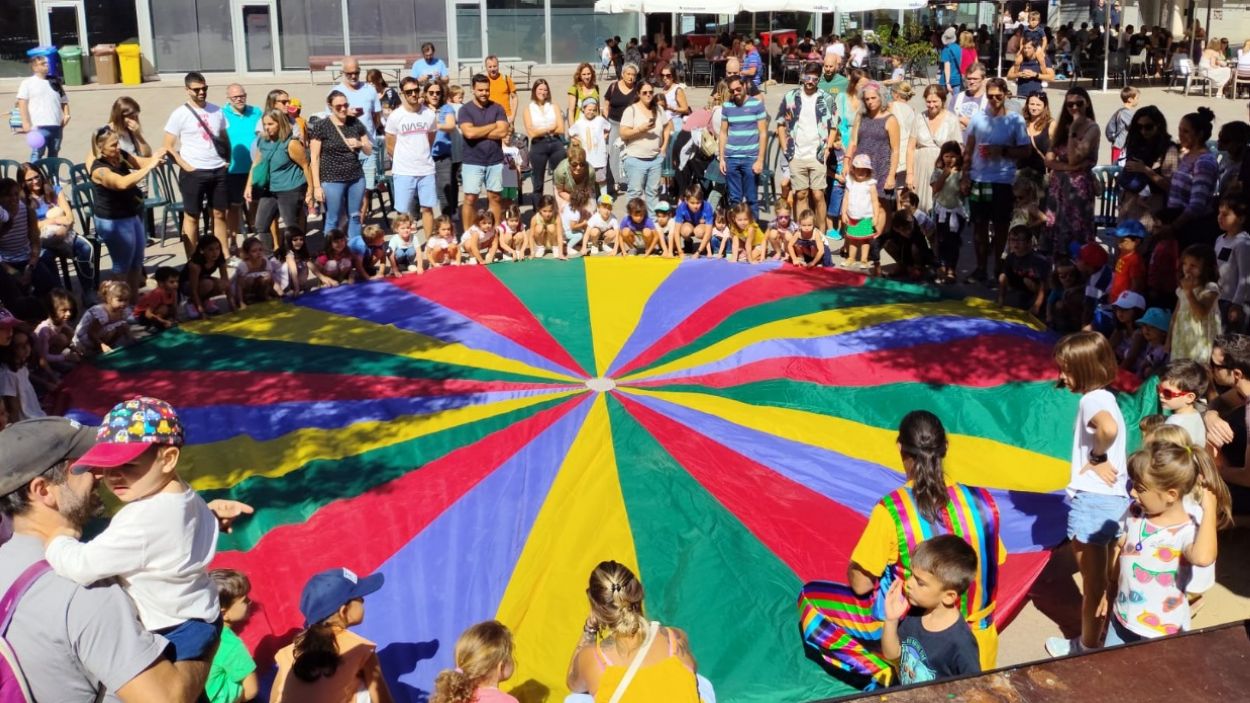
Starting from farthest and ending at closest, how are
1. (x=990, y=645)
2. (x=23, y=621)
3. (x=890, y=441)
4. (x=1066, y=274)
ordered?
1. (x=1066, y=274)
2. (x=890, y=441)
3. (x=990, y=645)
4. (x=23, y=621)

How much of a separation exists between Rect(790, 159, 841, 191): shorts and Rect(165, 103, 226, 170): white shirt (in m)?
4.65

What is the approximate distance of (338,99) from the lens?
32.8 feet

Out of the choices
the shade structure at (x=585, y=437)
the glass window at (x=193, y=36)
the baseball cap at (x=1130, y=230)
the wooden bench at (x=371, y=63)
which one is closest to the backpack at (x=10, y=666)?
the shade structure at (x=585, y=437)

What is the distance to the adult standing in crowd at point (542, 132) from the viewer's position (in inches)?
435

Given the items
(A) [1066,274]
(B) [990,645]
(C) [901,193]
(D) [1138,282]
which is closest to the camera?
(B) [990,645]

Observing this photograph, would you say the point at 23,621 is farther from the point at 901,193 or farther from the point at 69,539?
the point at 901,193

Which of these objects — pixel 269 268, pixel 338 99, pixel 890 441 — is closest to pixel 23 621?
pixel 890 441

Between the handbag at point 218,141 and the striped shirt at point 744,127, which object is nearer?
the handbag at point 218,141

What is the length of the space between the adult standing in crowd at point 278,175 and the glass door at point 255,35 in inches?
536

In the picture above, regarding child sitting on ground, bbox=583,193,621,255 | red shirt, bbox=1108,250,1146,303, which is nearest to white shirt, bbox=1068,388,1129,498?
red shirt, bbox=1108,250,1146,303

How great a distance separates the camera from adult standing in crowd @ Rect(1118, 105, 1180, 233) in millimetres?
8461

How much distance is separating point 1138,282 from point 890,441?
6.82 feet

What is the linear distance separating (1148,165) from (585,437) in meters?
4.82

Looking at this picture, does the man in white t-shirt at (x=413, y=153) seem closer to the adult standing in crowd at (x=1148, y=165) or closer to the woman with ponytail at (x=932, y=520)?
the adult standing in crowd at (x=1148, y=165)
